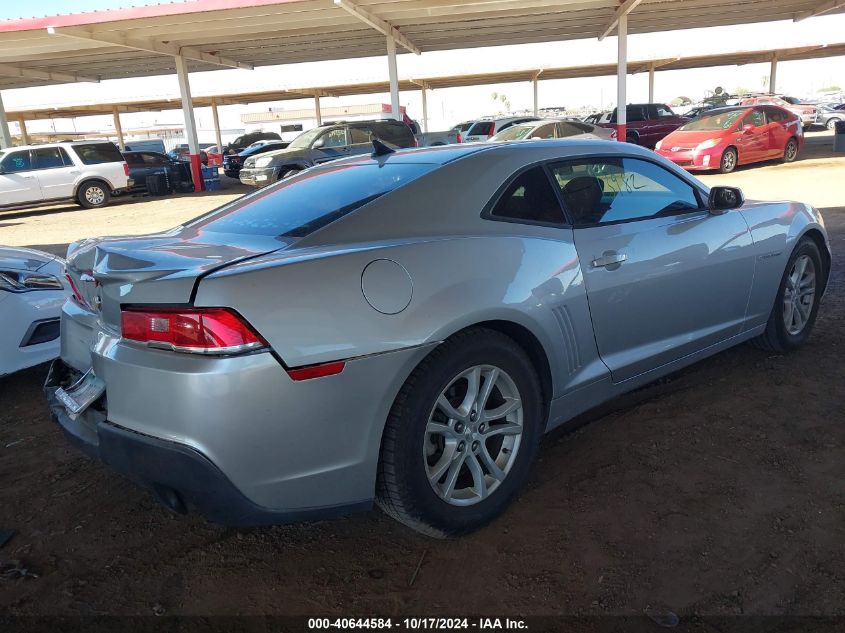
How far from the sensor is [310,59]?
23812mm

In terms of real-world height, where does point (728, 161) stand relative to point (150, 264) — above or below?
below

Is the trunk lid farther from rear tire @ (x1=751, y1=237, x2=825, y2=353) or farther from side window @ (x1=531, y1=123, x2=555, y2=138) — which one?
side window @ (x1=531, y1=123, x2=555, y2=138)

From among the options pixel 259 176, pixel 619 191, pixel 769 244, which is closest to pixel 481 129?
pixel 259 176

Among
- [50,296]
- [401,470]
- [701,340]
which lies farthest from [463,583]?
[50,296]

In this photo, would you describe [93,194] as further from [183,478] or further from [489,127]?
[183,478]

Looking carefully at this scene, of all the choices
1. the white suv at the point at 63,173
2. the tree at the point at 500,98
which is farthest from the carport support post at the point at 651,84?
the tree at the point at 500,98

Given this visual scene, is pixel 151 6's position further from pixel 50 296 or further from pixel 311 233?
pixel 311 233

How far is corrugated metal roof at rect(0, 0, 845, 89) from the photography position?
15336mm

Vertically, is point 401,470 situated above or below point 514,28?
below

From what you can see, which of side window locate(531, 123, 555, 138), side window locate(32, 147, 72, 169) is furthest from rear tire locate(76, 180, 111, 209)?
side window locate(531, 123, 555, 138)

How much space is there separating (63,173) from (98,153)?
101cm

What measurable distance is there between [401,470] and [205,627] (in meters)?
0.80

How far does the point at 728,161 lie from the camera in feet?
53.3

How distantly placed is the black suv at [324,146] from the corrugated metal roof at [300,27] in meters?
2.58
